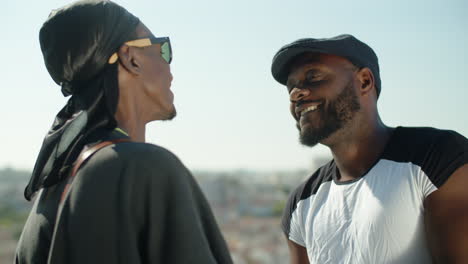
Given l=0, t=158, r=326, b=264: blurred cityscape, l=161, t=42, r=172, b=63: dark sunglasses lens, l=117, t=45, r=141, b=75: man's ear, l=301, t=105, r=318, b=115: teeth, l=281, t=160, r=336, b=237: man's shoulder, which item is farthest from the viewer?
l=0, t=158, r=326, b=264: blurred cityscape

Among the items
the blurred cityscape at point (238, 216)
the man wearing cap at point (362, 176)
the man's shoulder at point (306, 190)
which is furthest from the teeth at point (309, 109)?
the blurred cityscape at point (238, 216)

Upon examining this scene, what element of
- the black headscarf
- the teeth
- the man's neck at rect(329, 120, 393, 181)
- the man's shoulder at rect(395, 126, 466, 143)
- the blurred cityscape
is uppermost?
the black headscarf

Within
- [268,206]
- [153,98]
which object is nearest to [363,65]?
[153,98]

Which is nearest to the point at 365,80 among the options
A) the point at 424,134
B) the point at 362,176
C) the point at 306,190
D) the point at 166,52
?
the point at 424,134

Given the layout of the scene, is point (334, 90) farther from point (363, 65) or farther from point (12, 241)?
point (12, 241)

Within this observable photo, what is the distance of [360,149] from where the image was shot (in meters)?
2.88

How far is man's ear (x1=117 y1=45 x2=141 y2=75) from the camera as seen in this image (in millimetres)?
1530

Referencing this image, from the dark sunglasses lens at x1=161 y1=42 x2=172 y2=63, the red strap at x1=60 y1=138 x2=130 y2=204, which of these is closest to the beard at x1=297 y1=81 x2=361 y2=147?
the dark sunglasses lens at x1=161 y1=42 x2=172 y2=63

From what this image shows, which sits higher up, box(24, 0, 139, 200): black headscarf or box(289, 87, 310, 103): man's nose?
box(24, 0, 139, 200): black headscarf

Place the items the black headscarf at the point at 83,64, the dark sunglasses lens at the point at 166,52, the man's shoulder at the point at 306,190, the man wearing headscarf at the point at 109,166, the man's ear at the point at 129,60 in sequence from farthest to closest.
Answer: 1. the man's shoulder at the point at 306,190
2. the dark sunglasses lens at the point at 166,52
3. the man's ear at the point at 129,60
4. the black headscarf at the point at 83,64
5. the man wearing headscarf at the point at 109,166

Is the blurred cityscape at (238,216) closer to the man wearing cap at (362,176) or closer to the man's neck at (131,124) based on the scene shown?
the man wearing cap at (362,176)

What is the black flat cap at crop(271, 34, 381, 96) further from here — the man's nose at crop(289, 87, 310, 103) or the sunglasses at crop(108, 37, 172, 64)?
the sunglasses at crop(108, 37, 172, 64)

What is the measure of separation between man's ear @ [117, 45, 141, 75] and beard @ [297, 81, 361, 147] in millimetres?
1651

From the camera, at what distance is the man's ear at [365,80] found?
300 centimetres
